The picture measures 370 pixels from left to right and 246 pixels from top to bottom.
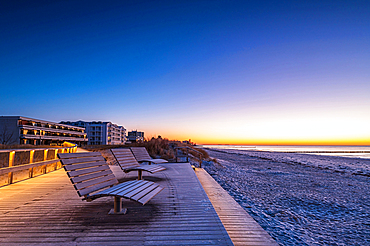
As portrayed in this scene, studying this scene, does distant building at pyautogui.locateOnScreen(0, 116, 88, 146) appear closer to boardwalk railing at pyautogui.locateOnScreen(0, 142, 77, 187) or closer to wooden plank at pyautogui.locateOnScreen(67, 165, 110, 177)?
boardwalk railing at pyautogui.locateOnScreen(0, 142, 77, 187)

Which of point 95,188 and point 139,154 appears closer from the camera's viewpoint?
point 95,188

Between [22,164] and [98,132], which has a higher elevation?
[98,132]

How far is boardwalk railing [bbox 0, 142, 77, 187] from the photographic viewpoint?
4.55 meters

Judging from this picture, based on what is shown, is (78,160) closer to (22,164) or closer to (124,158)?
(124,158)

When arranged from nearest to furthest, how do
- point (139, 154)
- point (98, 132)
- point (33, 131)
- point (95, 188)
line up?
point (95, 188) < point (139, 154) < point (33, 131) < point (98, 132)

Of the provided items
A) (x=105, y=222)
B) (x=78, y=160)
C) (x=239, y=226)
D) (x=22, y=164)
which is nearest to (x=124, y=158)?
(x=78, y=160)

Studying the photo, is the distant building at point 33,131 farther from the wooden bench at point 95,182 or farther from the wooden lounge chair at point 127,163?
the wooden bench at point 95,182

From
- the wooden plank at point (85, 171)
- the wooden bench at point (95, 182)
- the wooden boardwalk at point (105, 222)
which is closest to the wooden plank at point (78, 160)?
the wooden bench at point (95, 182)

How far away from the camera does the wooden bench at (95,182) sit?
2.50 m

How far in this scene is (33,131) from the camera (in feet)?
152

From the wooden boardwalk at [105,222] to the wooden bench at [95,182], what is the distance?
33cm

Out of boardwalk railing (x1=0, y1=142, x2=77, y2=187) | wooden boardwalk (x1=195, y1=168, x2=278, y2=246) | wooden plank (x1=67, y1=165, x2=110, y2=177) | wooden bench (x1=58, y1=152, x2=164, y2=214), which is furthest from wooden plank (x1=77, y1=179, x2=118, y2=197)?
boardwalk railing (x1=0, y1=142, x2=77, y2=187)

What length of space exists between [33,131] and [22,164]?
176 feet

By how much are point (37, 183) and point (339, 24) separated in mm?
15086
